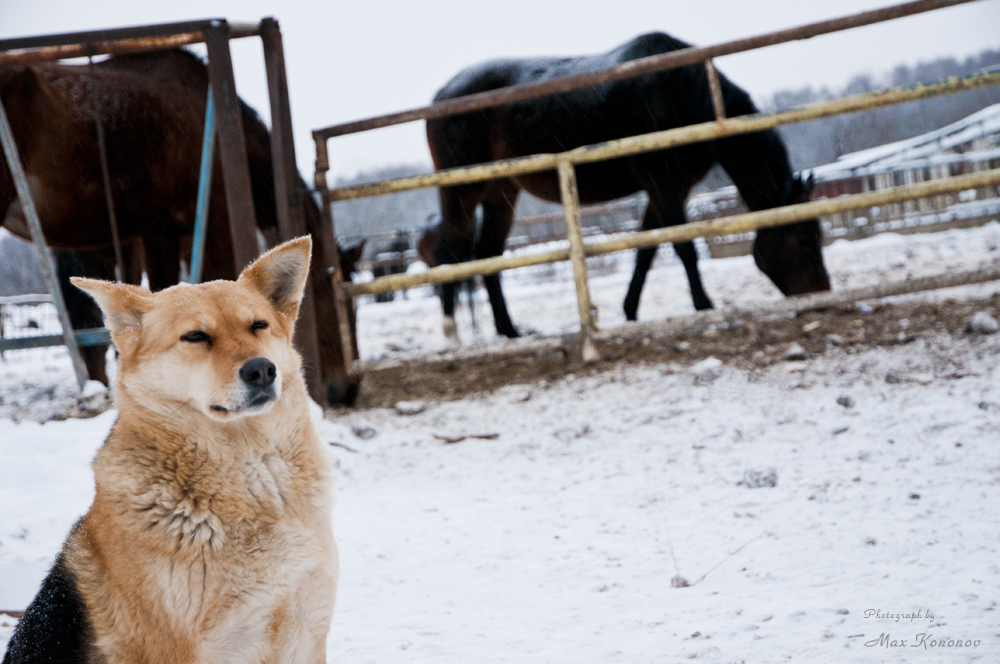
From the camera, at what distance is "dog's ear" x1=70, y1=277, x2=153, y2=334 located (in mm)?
1735

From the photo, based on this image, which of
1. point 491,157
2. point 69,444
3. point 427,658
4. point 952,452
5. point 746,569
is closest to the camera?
point 427,658

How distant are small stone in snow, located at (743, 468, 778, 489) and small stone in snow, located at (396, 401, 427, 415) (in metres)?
2.27

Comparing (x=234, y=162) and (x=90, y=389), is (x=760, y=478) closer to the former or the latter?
(x=234, y=162)

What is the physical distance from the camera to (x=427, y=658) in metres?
2.01

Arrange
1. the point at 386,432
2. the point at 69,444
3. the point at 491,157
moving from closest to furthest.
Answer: the point at 69,444 < the point at 386,432 < the point at 491,157

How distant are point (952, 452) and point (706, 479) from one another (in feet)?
3.05

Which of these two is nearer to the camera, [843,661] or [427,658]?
[843,661]

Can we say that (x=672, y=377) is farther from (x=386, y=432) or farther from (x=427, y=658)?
(x=427, y=658)

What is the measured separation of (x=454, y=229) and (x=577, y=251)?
81.7 inches

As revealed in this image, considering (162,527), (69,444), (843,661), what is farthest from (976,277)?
(69,444)

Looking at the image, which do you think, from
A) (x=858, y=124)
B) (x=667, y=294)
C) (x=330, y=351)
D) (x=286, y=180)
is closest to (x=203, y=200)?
(x=286, y=180)

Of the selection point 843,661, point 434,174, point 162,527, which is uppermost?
point 434,174

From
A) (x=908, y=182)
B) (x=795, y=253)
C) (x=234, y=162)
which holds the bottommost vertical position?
(x=908, y=182)

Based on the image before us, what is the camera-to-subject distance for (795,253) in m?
5.45
